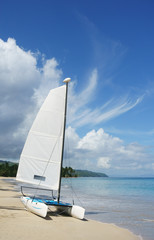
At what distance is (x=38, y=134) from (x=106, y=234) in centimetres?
676

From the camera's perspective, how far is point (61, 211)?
13039 millimetres

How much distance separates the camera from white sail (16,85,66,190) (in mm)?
13273

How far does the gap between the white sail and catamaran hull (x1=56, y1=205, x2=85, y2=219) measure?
1264mm

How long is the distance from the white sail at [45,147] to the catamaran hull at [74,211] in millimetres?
1264

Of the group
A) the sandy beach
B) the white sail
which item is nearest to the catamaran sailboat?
the white sail

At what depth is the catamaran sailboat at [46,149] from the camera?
522 inches

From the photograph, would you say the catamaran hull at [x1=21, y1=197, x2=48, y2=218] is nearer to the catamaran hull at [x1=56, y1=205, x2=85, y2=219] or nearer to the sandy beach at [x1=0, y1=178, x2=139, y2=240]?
the sandy beach at [x1=0, y1=178, x2=139, y2=240]

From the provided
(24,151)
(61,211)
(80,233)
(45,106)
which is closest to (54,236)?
(80,233)

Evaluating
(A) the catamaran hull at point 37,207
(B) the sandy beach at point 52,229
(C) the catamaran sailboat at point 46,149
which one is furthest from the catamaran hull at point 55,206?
(B) the sandy beach at point 52,229

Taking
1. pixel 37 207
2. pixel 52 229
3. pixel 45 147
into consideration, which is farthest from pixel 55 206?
pixel 45 147

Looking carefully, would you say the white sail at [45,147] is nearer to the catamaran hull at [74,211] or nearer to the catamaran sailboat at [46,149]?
the catamaran sailboat at [46,149]

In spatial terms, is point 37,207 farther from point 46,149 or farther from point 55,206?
point 46,149

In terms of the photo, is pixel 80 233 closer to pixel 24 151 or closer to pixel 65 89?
pixel 24 151

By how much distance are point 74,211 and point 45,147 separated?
13.1 feet
